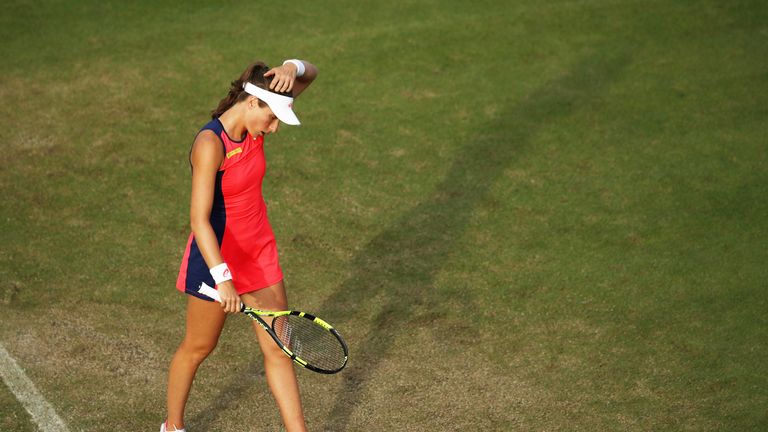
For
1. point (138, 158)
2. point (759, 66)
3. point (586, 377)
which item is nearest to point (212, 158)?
point (586, 377)

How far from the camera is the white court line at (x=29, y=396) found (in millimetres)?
6508

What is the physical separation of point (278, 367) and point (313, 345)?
506 mm

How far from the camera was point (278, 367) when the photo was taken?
598cm

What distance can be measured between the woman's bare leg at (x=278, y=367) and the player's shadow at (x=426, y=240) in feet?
2.47

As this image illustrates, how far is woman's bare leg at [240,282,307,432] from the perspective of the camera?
5965 mm

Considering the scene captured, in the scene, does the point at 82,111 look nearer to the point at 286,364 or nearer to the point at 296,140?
the point at 296,140

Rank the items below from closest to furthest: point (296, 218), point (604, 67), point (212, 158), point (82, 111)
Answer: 1. point (212, 158)
2. point (296, 218)
3. point (82, 111)
4. point (604, 67)

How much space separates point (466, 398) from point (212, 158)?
269cm

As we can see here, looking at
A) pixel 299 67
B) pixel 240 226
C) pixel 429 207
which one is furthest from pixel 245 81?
pixel 429 207

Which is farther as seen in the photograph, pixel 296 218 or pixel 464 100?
pixel 464 100

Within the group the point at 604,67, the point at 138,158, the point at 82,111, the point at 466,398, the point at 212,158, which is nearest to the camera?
the point at 212,158

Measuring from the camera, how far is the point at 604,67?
12141mm

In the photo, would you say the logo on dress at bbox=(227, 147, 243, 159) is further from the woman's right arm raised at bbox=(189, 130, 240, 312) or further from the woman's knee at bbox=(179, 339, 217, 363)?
the woman's knee at bbox=(179, 339, 217, 363)

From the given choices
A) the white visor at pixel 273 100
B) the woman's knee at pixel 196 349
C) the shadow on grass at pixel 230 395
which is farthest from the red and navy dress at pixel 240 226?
the shadow on grass at pixel 230 395
